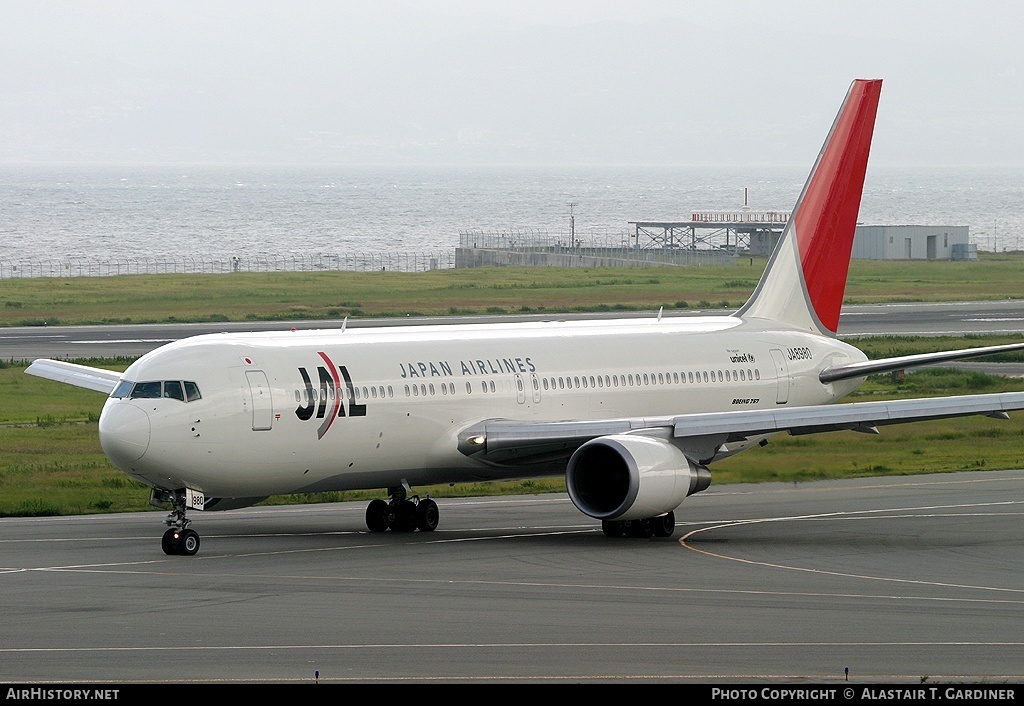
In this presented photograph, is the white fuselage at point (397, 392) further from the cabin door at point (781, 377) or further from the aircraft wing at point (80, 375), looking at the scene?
the aircraft wing at point (80, 375)

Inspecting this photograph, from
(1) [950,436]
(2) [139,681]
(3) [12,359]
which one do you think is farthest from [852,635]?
(3) [12,359]

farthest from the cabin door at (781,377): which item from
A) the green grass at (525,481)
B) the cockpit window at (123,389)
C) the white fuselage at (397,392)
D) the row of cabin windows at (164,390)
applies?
the cockpit window at (123,389)

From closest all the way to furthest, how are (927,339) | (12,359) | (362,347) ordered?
(362,347), (12,359), (927,339)

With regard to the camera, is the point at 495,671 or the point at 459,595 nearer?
the point at 495,671

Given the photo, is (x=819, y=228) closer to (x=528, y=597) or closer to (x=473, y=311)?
(x=528, y=597)

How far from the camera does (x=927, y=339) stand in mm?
83188

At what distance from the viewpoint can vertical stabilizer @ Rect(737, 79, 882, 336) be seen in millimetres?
44719

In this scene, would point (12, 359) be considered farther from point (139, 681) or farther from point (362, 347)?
point (139, 681)

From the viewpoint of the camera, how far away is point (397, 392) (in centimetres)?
3434

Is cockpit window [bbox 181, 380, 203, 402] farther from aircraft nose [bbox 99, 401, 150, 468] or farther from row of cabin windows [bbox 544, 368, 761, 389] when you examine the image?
row of cabin windows [bbox 544, 368, 761, 389]

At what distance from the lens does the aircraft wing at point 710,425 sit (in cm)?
3359

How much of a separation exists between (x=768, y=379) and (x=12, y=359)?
46755 millimetres

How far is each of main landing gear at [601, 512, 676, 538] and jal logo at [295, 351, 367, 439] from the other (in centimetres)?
598

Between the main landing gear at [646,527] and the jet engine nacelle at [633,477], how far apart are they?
0.62 m
